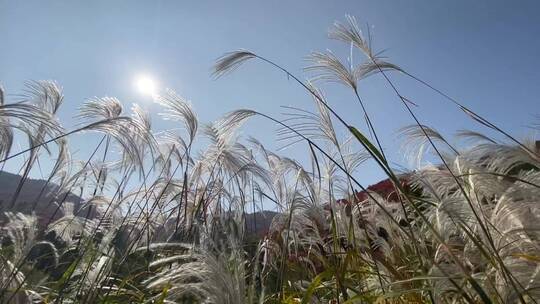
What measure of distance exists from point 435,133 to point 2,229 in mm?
2825

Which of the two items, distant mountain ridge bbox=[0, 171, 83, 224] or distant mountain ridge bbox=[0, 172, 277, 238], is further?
distant mountain ridge bbox=[0, 172, 277, 238]

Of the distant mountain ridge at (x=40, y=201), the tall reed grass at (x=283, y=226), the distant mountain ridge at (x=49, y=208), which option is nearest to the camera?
the tall reed grass at (x=283, y=226)

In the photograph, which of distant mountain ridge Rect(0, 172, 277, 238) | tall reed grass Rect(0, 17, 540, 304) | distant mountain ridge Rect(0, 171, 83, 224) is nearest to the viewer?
tall reed grass Rect(0, 17, 540, 304)

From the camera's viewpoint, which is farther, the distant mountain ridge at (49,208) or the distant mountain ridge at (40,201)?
the distant mountain ridge at (49,208)

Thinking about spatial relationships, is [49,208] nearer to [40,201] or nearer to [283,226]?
[40,201]

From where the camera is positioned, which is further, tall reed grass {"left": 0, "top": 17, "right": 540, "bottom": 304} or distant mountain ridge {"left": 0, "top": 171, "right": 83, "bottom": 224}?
distant mountain ridge {"left": 0, "top": 171, "right": 83, "bottom": 224}

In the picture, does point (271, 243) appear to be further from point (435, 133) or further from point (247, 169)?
point (435, 133)

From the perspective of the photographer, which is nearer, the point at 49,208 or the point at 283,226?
the point at 283,226

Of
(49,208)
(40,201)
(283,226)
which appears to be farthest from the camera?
(40,201)

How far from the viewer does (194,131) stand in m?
3.57

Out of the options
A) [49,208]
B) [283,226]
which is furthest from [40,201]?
[283,226]

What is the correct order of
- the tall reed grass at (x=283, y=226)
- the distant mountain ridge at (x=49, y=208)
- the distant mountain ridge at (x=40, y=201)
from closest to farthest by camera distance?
the tall reed grass at (x=283, y=226) → the distant mountain ridge at (x=40, y=201) → the distant mountain ridge at (x=49, y=208)

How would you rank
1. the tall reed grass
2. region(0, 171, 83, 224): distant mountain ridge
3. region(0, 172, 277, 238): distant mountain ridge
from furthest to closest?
1. region(0, 172, 277, 238): distant mountain ridge
2. region(0, 171, 83, 224): distant mountain ridge
3. the tall reed grass

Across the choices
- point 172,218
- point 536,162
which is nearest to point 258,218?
point 172,218
